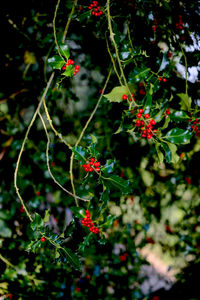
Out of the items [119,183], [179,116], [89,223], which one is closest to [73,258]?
[89,223]

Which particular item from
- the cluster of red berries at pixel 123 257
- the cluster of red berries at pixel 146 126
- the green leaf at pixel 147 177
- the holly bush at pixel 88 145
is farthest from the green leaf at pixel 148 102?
the cluster of red berries at pixel 123 257

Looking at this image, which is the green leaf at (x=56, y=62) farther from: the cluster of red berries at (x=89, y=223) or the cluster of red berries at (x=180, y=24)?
the cluster of red berries at (x=180, y=24)

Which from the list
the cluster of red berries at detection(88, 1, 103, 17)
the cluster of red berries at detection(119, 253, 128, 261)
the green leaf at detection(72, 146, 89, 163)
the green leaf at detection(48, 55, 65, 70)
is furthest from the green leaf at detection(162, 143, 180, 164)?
the cluster of red berries at detection(119, 253, 128, 261)

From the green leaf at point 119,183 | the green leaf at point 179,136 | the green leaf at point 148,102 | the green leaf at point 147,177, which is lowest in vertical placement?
the green leaf at point 147,177

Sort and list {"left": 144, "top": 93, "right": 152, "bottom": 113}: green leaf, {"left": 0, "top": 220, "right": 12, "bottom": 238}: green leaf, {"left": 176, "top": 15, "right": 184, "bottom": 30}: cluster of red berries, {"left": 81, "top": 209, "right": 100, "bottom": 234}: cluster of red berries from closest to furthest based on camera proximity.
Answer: {"left": 144, "top": 93, "right": 152, "bottom": 113}: green leaf → {"left": 81, "top": 209, "right": 100, "bottom": 234}: cluster of red berries → {"left": 176, "top": 15, "right": 184, "bottom": 30}: cluster of red berries → {"left": 0, "top": 220, "right": 12, "bottom": 238}: green leaf

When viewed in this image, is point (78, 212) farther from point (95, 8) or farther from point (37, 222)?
point (95, 8)

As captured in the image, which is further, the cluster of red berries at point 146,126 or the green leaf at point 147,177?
the green leaf at point 147,177

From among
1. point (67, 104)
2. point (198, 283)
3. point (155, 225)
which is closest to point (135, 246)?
point (155, 225)

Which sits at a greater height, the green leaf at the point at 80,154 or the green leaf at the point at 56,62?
the green leaf at the point at 56,62

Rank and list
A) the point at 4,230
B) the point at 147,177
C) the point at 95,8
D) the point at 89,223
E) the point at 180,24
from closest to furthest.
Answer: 1. the point at 89,223
2. the point at 95,8
3. the point at 180,24
4. the point at 4,230
5. the point at 147,177

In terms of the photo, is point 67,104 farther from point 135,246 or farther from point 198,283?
point 198,283

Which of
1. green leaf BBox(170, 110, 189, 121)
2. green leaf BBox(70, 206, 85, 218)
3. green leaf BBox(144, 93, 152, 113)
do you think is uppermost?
green leaf BBox(144, 93, 152, 113)

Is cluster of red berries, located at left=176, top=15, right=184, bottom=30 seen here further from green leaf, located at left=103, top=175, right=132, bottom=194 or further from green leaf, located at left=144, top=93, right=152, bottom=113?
green leaf, located at left=103, top=175, right=132, bottom=194

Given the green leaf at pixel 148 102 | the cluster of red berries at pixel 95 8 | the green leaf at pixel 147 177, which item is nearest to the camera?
the green leaf at pixel 148 102
